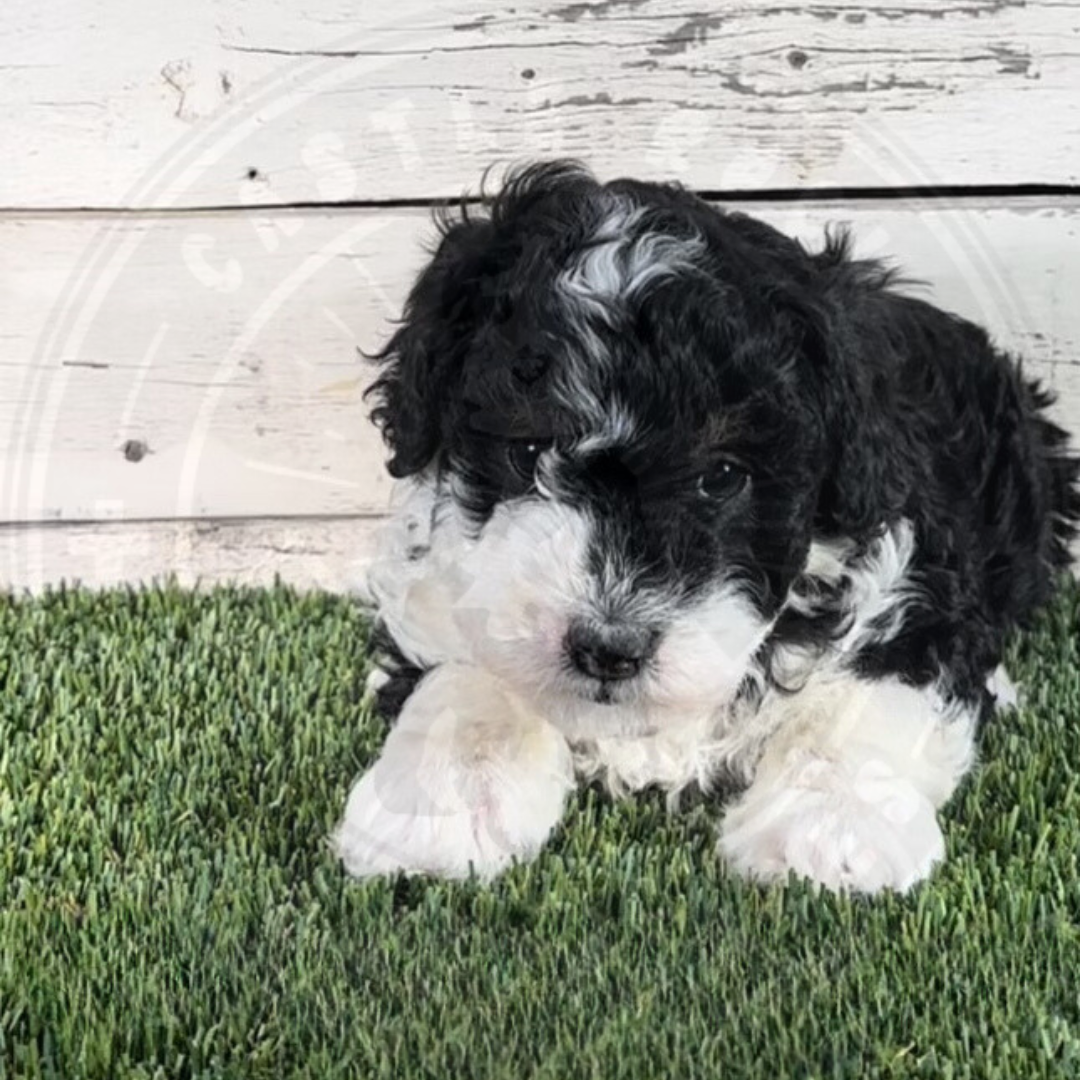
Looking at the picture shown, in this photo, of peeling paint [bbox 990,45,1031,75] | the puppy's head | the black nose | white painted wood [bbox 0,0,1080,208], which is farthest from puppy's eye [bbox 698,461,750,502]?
peeling paint [bbox 990,45,1031,75]

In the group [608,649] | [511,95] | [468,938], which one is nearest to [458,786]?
[468,938]

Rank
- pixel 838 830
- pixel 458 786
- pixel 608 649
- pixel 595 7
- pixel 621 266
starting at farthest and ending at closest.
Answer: pixel 595 7 < pixel 458 786 < pixel 838 830 < pixel 621 266 < pixel 608 649

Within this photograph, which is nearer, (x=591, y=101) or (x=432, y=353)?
(x=432, y=353)

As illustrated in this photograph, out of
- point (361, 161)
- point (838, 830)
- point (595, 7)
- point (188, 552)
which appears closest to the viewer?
point (838, 830)

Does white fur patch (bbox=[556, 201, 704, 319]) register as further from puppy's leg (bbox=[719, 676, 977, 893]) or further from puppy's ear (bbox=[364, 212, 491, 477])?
puppy's leg (bbox=[719, 676, 977, 893])

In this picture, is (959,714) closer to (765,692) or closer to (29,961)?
(765,692)

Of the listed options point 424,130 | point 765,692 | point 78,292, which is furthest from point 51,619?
point 765,692

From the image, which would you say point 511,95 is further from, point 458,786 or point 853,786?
point 853,786
